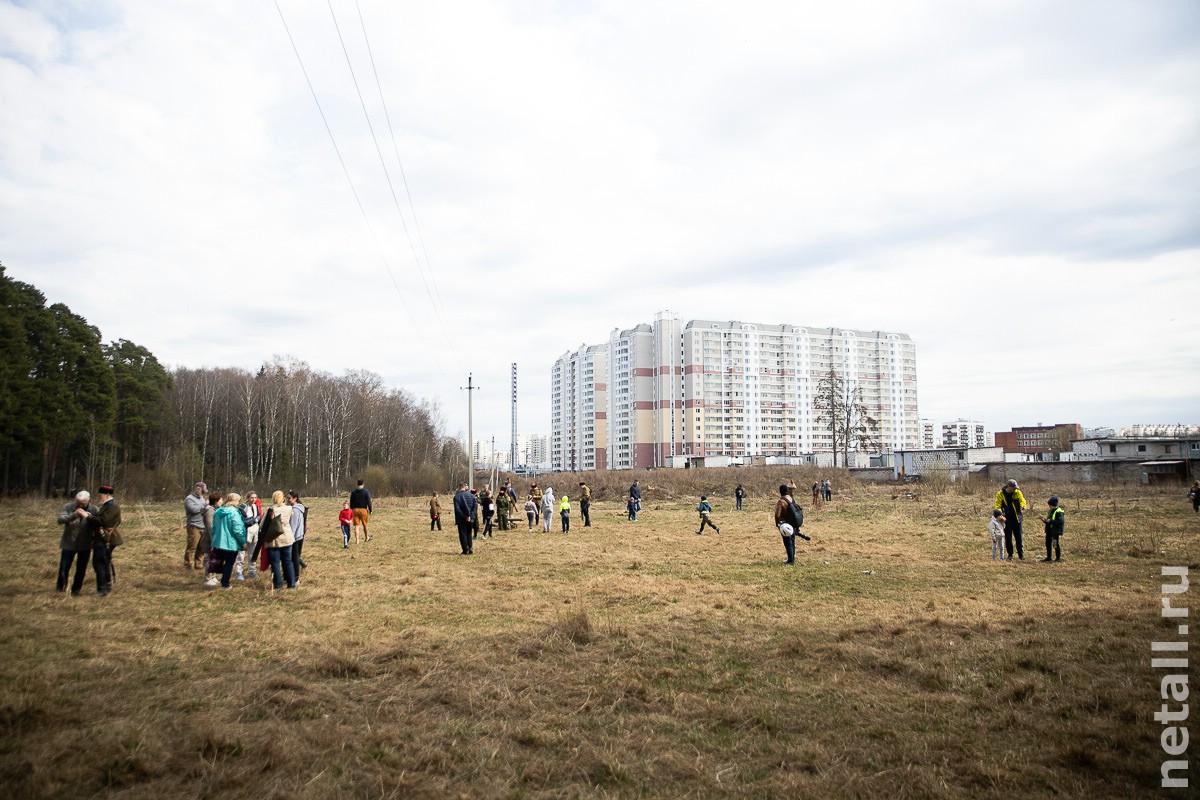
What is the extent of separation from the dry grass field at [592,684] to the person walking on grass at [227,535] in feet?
1.76

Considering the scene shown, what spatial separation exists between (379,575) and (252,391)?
56925 millimetres

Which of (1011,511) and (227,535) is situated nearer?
(227,535)

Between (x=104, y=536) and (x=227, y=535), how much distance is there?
5.72 feet

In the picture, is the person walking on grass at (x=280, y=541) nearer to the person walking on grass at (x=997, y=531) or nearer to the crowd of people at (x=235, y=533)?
the crowd of people at (x=235, y=533)

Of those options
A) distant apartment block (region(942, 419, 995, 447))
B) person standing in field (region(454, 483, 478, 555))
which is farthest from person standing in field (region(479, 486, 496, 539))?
distant apartment block (region(942, 419, 995, 447))

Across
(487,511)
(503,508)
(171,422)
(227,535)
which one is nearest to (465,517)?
(487,511)

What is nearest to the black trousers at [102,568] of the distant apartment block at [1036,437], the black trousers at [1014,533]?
the black trousers at [1014,533]

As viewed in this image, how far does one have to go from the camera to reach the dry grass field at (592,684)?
15.3ft

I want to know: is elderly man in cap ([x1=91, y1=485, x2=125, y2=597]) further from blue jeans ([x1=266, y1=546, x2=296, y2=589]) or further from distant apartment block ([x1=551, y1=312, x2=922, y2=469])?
distant apartment block ([x1=551, y1=312, x2=922, y2=469])

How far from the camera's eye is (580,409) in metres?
127

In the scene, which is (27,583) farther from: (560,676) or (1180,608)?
(1180,608)

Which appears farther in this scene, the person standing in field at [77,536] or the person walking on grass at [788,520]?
the person walking on grass at [788,520]

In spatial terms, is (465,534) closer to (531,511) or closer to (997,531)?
(531,511)

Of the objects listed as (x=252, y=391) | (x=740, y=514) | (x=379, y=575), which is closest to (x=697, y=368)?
(x=252, y=391)
